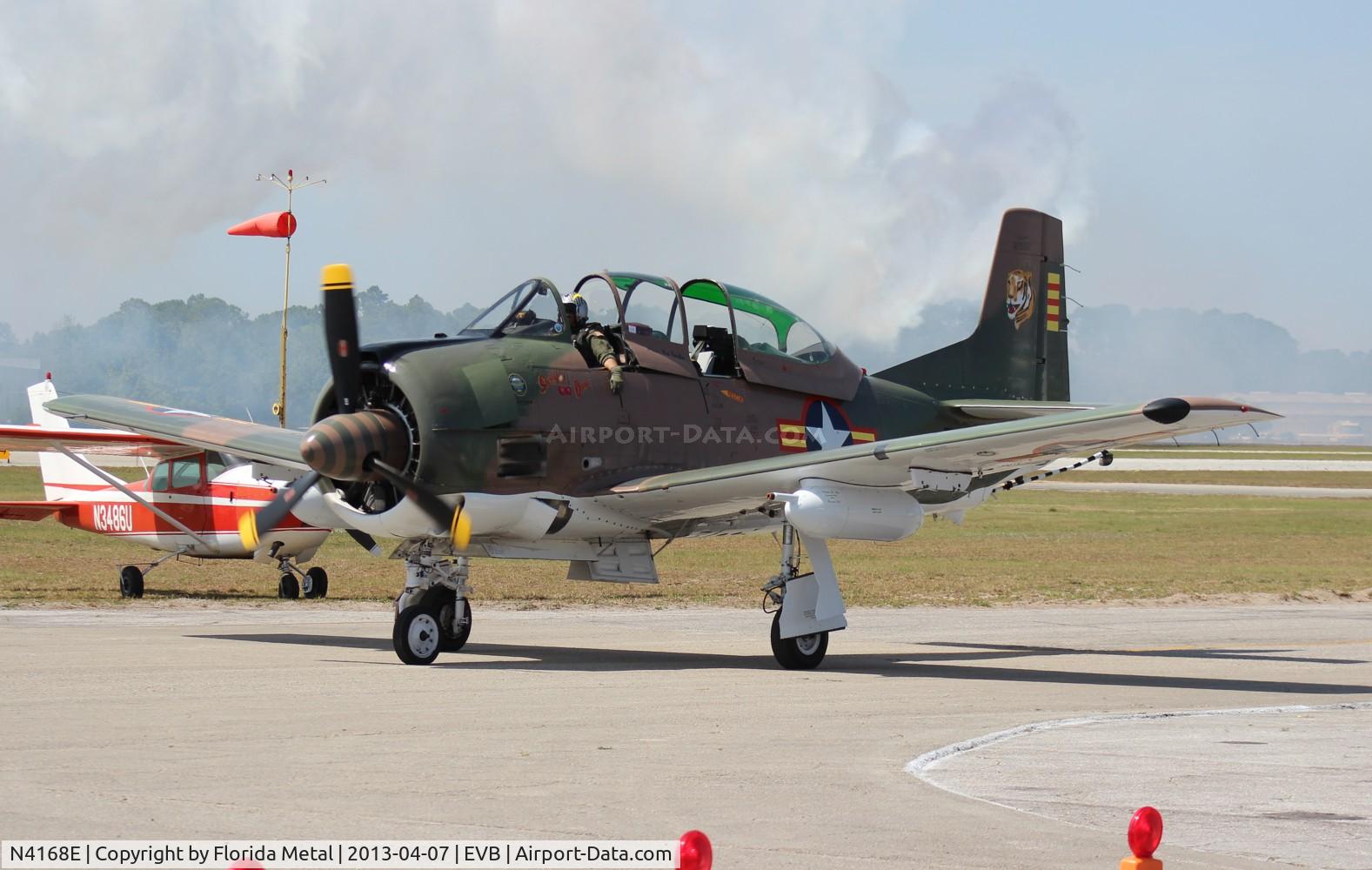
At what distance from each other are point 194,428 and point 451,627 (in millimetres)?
4526

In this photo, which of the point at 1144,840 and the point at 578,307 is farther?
the point at 578,307

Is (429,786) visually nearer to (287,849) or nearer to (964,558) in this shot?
(287,849)

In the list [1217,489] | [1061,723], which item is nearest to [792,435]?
[1061,723]

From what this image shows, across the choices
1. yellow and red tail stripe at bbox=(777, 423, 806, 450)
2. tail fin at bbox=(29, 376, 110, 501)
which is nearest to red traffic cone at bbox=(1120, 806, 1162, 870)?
yellow and red tail stripe at bbox=(777, 423, 806, 450)

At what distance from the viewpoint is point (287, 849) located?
21.7ft

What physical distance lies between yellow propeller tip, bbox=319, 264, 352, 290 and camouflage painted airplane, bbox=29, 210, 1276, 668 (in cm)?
2

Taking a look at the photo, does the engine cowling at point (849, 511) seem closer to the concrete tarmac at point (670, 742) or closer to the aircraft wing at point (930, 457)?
the aircraft wing at point (930, 457)

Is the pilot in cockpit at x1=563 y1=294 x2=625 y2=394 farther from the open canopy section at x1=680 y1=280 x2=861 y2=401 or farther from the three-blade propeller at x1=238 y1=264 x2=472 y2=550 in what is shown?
the three-blade propeller at x1=238 y1=264 x2=472 y2=550

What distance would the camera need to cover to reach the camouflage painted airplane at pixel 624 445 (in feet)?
46.1

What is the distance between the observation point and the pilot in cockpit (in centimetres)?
1556

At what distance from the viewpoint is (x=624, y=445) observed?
15.7 metres

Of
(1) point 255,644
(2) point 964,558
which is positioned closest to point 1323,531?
(2) point 964,558
